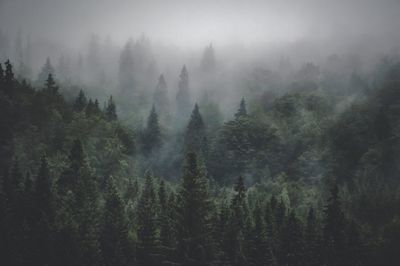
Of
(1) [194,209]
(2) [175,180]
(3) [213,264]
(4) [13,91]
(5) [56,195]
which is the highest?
(4) [13,91]

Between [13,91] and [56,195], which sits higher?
[13,91]

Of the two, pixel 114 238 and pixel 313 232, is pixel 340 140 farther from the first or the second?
pixel 114 238

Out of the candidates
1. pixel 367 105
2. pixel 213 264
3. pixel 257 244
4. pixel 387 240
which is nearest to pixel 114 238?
pixel 257 244

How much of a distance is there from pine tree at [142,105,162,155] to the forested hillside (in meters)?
0.33

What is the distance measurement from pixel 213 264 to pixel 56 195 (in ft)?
109

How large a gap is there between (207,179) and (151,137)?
85277 millimetres

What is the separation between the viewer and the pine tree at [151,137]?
15675cm

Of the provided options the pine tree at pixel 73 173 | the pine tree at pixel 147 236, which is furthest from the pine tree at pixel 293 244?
the pine tree at pixel 73 173

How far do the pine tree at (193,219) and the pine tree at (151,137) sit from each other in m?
92.8

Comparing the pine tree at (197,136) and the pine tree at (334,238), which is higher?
the pine tree at (197,136)

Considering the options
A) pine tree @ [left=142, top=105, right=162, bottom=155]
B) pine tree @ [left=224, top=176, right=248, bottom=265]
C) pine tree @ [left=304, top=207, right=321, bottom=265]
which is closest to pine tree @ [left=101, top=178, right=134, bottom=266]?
pine tree @ [left=224, top=176, right=248, bottom=265]

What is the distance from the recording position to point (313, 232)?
89.0m

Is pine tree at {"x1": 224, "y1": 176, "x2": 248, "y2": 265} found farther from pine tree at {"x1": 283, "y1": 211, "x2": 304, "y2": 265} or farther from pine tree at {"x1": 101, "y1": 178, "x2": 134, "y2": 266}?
pine tree at {"x1": 101, "y1": 178, "x2": 134, "y2": 266}

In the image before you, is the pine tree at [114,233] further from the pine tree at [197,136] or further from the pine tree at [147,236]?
the pine tree at [197,136]
